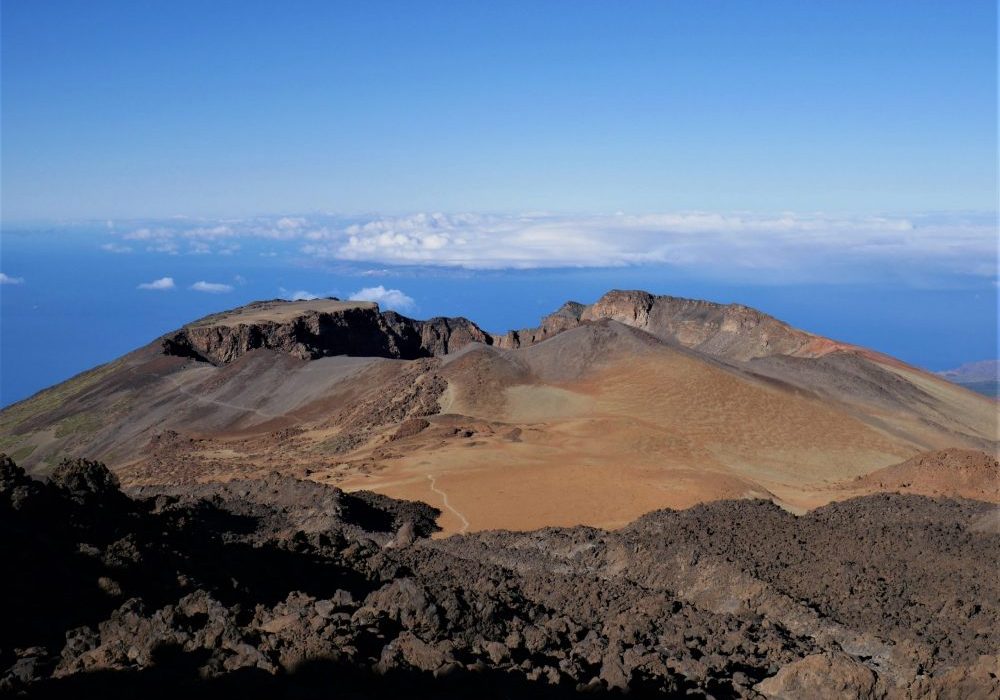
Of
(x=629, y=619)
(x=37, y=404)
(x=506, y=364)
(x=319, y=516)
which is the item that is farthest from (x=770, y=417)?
(x=37, y=404)

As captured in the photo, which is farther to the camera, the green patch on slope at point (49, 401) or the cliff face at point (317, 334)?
the cliff face at point (317, 334)

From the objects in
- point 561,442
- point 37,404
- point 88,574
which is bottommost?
point 37,404

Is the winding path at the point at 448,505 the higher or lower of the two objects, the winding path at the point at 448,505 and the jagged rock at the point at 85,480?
the lower

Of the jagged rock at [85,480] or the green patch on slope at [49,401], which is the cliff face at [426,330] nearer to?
the green patch on slope at [49,401]

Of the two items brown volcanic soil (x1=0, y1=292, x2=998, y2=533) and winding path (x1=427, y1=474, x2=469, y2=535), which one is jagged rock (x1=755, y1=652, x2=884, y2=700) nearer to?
winding path (x1=427, y1=474, x2=469, y2=535)

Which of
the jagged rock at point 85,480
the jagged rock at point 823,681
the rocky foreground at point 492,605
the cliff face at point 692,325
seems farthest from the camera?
the cliff face at point 692,325

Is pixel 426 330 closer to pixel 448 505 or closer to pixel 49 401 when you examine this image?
pixel 49 401

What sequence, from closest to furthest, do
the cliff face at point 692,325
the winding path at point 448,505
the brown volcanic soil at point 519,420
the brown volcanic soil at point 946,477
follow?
the winding path at point 448,505, the brown volcanic soil at point 946,477, the brown volcanic soil at point 519,420, the cliff face at point 692,325

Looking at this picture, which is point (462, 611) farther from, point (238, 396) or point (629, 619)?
point (238, 396)

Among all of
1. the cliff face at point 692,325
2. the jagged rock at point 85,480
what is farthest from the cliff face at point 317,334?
the jagged rock at point 85,480
